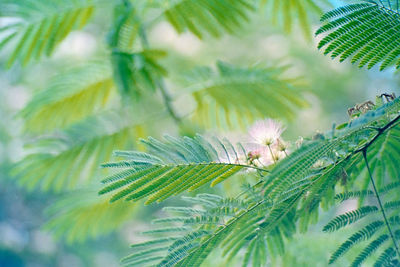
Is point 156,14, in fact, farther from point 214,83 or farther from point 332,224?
point 332,224

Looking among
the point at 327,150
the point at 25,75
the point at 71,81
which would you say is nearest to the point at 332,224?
the point at 327,150

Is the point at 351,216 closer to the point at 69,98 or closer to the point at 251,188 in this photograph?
the point at 251,188

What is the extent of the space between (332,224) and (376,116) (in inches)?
7.9

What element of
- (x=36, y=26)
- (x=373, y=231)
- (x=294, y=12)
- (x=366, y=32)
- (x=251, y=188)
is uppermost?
(x=36, y=26)

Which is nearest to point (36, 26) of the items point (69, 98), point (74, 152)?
point (69, 98)

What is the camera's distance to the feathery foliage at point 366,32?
55 cm

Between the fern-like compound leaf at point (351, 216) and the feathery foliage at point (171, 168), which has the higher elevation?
the feathery foliage at point (171, 168)

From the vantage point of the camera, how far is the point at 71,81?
129 centimetres

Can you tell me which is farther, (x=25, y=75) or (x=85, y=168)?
(x=25, y=75)

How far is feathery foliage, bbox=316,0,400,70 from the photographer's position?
55cm

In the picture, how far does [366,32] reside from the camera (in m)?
0.57

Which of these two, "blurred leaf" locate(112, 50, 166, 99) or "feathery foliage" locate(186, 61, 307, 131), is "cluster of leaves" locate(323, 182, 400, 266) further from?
"feathery foliage" locate(186, 61, 307, 131)

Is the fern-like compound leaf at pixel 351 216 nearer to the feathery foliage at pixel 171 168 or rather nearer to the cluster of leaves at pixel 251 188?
the cluster of leaves at pixel 251 188

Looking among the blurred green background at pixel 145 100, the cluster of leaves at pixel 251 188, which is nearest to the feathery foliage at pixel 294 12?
the cluster of leaves at pixel 251 188
